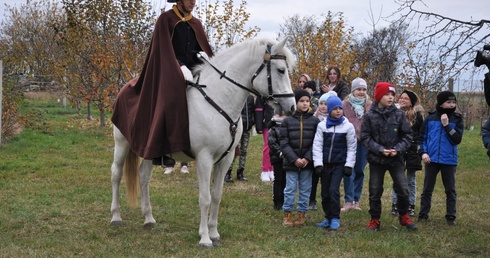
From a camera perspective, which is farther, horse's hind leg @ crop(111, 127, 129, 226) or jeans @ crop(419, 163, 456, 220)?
jeans @ crop(419, 163, 456, 220)

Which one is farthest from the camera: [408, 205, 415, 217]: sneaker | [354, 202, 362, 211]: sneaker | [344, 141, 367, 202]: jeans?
[354, 202, 362, 211]: sneaker

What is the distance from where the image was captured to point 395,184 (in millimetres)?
6711

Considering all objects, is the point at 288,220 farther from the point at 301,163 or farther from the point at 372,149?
the point at 372,149

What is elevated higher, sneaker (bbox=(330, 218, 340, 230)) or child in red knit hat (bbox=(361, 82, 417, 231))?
child in red knit hat (bbox=(361, 82, 417, 231))

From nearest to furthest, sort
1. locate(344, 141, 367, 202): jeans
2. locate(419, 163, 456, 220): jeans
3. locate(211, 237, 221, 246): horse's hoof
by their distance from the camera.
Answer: locate(211, 237, 221, 246): horse's hoof
locate(419, 163, 456, 220): jeans
locate(344, 141, 367, 202): jeans

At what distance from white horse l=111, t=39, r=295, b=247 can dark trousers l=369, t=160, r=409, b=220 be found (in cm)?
176

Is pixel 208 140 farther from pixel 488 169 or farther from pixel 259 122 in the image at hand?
pixel 488 169

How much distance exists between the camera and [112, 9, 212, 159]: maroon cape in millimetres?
5656

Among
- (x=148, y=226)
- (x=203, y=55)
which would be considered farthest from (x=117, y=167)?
(x=203, y=55)

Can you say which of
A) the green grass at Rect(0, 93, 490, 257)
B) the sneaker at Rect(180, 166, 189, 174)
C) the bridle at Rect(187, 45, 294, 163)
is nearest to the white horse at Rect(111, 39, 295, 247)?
the bridle at Rect(187, 45, 294, 163)

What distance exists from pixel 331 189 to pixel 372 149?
28.6 inches

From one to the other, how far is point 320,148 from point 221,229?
5.16 ft

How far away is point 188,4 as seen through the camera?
6.12 m

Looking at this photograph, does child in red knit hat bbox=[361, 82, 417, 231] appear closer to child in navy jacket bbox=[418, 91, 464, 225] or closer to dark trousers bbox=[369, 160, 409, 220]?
dark trousers bbox=[369, 160, 409, 220]
